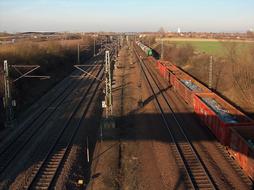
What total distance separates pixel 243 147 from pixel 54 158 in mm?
10482

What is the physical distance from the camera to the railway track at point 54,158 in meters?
17.3

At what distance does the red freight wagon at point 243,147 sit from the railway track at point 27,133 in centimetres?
1245

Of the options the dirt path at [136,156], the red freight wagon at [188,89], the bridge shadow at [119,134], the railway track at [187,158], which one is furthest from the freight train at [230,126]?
the dirt path at [136,156]

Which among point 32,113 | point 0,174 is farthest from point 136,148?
point 32,113

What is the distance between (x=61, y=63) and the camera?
68.5 meters

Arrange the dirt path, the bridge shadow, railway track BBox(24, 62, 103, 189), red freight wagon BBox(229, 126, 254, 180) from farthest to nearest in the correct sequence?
the bridge shadow
railway track BBox(24, 62, 103, 189)
the dirt path
red freight wagon BBox(229, 126, 254, 180)

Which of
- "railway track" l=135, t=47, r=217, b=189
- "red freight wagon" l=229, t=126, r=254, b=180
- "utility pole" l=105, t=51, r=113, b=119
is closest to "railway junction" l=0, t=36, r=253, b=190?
"railway track" l=135, t=47, r=217, b=189

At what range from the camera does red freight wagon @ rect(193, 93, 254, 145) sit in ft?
67.9

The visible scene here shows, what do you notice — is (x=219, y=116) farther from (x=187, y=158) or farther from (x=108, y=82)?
(x=108, y=82)

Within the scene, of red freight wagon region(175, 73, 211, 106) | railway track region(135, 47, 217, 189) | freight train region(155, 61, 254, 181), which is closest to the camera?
railway track region(135, 47, 217, 189)

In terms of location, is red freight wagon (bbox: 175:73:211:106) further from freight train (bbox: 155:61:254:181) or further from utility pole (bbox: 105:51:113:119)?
utility pole (bbox: 105:51:113:119)

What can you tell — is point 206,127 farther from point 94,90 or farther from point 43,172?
Result: point 94,90

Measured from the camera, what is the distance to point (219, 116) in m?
22.4

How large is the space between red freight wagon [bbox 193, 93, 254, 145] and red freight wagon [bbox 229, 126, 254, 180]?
1.75 feet
